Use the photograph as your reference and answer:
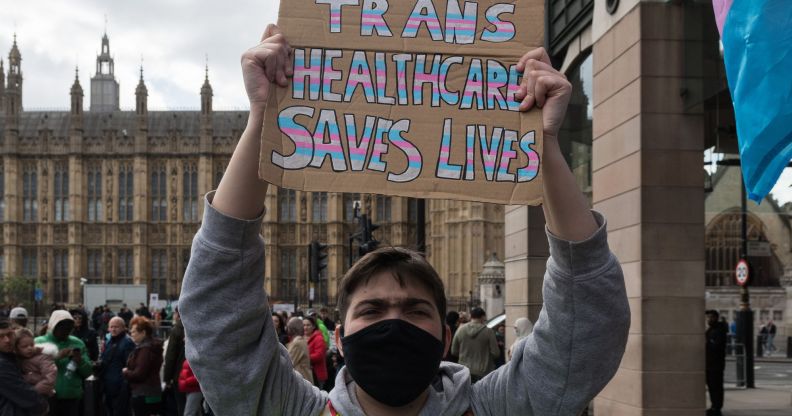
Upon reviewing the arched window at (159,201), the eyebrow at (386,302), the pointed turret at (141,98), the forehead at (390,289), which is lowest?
the eyebrow at (386,302)

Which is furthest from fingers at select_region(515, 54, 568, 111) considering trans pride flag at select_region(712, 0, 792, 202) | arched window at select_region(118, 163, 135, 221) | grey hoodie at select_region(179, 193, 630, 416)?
arched window at select_region(118, 163, 135, 221)

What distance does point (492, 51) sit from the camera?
1.99m

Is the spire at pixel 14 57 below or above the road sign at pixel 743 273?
above

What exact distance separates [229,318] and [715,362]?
30.4ft

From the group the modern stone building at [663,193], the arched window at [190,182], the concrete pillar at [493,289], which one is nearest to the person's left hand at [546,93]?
the modern stone building at [663,193]

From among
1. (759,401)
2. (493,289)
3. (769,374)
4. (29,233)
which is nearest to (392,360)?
(759,401)

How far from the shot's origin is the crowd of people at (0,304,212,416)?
6098mm

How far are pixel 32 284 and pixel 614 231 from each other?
50902mm

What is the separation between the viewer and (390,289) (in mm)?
1856

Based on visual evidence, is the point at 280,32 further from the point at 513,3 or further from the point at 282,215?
the point at 282,215

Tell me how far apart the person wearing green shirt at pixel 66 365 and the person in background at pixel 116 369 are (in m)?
0.56

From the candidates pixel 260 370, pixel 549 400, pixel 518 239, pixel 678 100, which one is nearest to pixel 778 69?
pixel 549 400

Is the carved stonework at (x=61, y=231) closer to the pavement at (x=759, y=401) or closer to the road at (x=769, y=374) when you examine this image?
the road at (x=769, y=374)

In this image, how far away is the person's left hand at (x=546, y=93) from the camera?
1.85 meters
